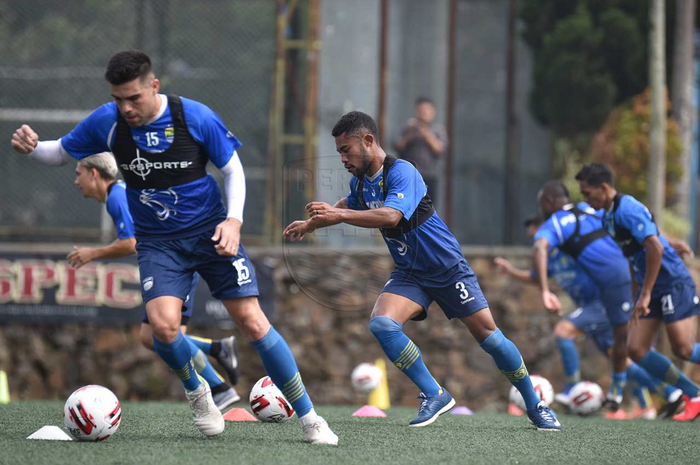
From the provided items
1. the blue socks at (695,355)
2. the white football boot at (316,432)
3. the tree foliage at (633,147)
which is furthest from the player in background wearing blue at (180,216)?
the tree foliage at (633,147)

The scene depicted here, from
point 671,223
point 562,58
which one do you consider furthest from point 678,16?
point 671,223

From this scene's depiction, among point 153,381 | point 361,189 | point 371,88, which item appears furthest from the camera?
point 371,88

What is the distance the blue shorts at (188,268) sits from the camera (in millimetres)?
5699

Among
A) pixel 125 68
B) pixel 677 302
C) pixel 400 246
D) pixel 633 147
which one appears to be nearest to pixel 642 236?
pixel 677 302

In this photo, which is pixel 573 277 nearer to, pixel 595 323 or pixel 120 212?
pixel 595 323

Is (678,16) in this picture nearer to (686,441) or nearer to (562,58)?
(562,58)

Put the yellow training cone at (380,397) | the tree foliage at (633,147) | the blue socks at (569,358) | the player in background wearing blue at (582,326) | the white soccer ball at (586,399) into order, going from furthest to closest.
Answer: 1. the tree foliage at (633,147)
2. the yellow training cone at (380,397)
3. the blue socks at (569,358)
4. the player in background wearing blue at (582,326)
5. the white soccer ball at (586,399)

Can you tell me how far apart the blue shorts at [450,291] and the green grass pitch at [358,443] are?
2.71 feet

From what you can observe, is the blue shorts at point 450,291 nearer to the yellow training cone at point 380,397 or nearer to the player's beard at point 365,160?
the player's beard at point 365,160

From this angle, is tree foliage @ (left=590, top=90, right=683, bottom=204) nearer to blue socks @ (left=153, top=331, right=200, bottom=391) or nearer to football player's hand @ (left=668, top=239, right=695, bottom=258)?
football player's hand @ (left=668, top=239, right=695, bottom=258)

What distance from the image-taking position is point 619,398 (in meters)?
9.95

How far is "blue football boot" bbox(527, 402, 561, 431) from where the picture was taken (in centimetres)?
689

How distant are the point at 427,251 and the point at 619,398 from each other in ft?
13.9

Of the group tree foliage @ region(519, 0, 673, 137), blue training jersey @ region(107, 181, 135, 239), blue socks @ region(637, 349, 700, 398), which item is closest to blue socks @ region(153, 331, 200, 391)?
blue training jersey @ region(107, 181, 135, 239)
